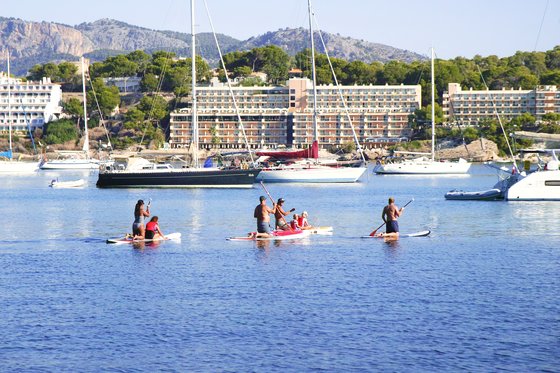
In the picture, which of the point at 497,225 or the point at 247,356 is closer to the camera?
the point at 247,356

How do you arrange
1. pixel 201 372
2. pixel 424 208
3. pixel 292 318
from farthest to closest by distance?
pixel 424 208 → pixel 292 318 → pixel 201 372

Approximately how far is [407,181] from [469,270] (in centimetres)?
7513

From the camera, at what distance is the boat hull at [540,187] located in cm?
6888

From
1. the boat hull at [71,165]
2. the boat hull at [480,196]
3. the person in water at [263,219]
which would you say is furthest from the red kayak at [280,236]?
the boat hull at [71,165]

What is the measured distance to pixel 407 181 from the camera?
111938 millimetres

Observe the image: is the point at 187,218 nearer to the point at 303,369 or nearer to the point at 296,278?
the point at 296,278

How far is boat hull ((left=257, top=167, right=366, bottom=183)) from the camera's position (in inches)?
3718

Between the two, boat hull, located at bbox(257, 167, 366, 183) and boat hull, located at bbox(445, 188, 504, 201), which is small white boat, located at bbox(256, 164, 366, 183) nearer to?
boat hull, located at bbox(257, 167, 366, 183)

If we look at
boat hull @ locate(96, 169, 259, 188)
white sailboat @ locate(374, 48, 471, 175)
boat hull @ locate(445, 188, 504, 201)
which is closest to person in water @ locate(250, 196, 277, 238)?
boat hull @ locate(445, 188, 504, 201)

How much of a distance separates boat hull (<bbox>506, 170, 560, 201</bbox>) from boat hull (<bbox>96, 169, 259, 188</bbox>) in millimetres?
23783

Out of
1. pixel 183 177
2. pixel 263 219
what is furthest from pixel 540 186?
pixel 263 219

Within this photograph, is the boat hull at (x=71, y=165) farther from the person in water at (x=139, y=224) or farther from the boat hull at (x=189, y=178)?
the person in water at (x=139, y=224)

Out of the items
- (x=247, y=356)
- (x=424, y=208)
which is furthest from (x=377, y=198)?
(x=247, y=356)

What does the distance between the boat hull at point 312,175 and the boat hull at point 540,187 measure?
91.9 ft
